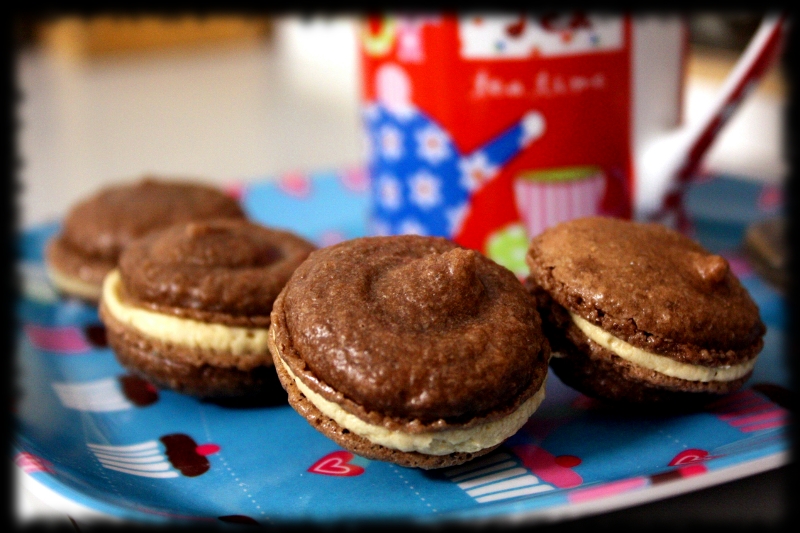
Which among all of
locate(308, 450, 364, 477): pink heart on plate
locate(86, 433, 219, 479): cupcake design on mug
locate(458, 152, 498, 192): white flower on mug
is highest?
locate(458, 152, 498, 192): white flower on mug

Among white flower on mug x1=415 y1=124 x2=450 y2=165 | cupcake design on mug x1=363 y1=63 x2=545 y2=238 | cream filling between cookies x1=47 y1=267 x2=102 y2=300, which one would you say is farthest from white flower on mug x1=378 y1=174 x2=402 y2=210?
cream filling between cookies x1=47 y1=267 x2=102 y2=300

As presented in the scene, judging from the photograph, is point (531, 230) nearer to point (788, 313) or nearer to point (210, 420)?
point (788, 313)

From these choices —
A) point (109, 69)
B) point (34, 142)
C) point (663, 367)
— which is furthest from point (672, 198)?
point (109, 69)

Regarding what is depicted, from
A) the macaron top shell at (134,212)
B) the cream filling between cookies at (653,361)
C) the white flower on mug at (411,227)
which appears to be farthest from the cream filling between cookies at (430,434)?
the white flower on mug at (411,227)

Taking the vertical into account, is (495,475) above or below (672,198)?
below

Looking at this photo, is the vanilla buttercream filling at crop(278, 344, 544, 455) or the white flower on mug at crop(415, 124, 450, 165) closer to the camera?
the vanilla buttercream filling at crop(278, 344, 544, 455)

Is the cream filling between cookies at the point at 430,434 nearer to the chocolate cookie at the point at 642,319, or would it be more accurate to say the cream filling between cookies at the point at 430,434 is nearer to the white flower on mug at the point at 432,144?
the chocolate cookie at the point at 642,319

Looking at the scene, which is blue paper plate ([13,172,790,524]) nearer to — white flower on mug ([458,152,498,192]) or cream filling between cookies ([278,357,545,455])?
cream filling between cookies ([278,357,545,455])
